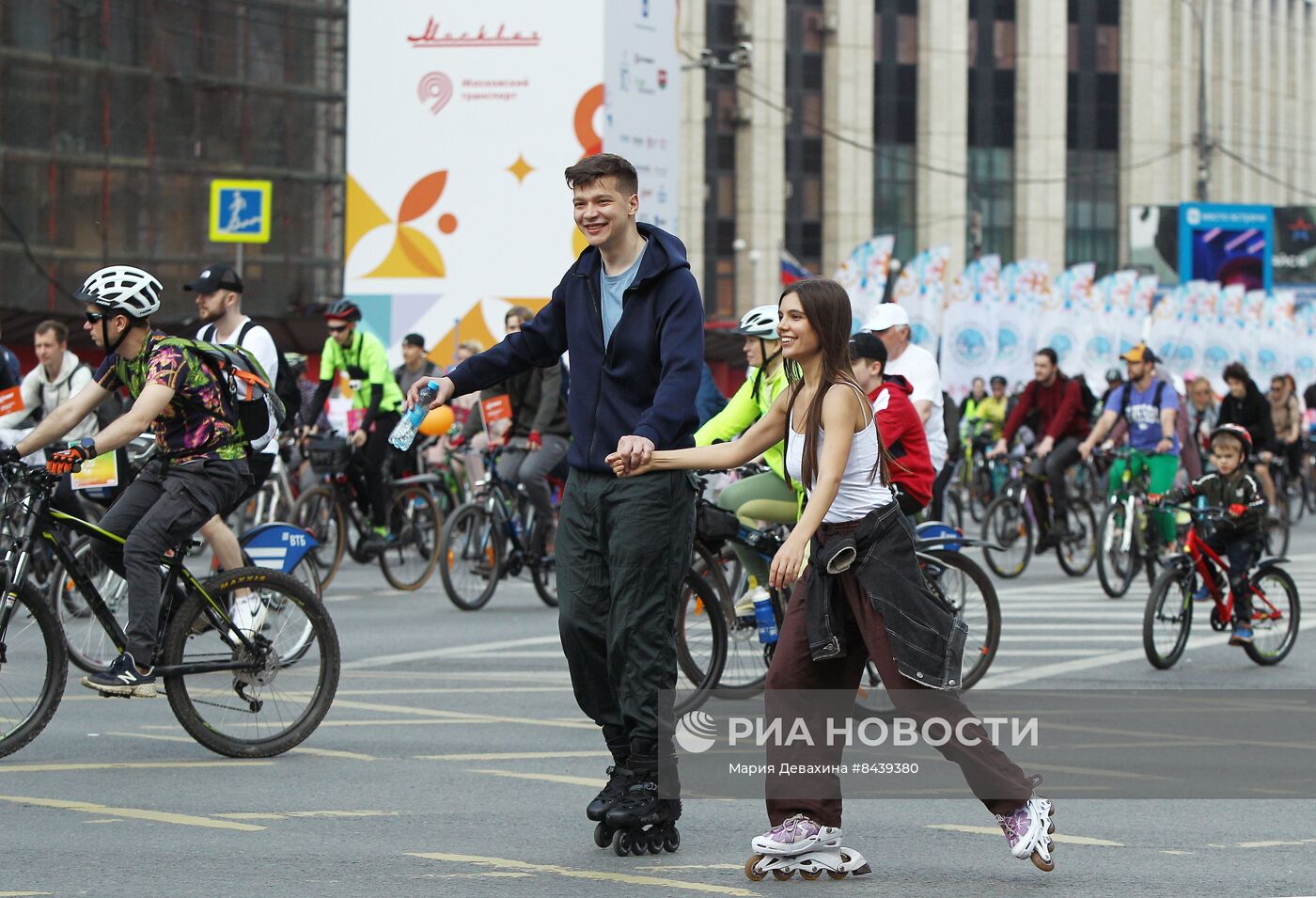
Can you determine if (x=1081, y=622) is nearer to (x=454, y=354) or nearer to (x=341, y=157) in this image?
(x=454, y=354)

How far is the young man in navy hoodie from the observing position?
6016 mm

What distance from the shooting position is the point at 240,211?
20844 mm

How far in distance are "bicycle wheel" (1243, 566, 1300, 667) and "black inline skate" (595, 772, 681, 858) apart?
6.03 meters

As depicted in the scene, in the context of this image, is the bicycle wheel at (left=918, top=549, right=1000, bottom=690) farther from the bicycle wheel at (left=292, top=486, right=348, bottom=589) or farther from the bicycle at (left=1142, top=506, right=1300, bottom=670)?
the bicycle wheel at (left=292, top=486, right=348, bottom=589)

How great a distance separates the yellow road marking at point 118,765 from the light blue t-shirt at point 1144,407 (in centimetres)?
996

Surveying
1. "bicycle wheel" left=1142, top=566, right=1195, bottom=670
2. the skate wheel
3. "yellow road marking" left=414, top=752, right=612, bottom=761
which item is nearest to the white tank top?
the skate wheel

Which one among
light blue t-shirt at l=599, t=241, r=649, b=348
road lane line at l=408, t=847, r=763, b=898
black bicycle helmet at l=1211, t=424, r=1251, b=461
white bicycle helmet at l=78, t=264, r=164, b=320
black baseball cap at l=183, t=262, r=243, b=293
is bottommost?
road lane line at l=408, t=847, r=763, b=898

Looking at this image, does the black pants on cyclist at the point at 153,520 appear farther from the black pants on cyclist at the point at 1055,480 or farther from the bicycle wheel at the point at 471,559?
the black pants on cyclist at the point at 1055,480

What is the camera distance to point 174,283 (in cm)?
3688

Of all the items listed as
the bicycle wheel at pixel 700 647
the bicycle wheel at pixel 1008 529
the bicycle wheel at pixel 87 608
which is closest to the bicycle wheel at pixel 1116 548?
the bicycle wheel at pixel 1008 529

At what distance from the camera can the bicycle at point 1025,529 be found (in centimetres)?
1766

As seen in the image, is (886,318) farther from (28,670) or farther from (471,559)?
(28,670)

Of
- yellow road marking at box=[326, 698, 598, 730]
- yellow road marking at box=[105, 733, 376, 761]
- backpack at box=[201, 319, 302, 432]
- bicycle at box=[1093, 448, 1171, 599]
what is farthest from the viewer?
bicycle at box=[1093, 448, 1171, 599]

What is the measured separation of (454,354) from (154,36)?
14400 millimetres
